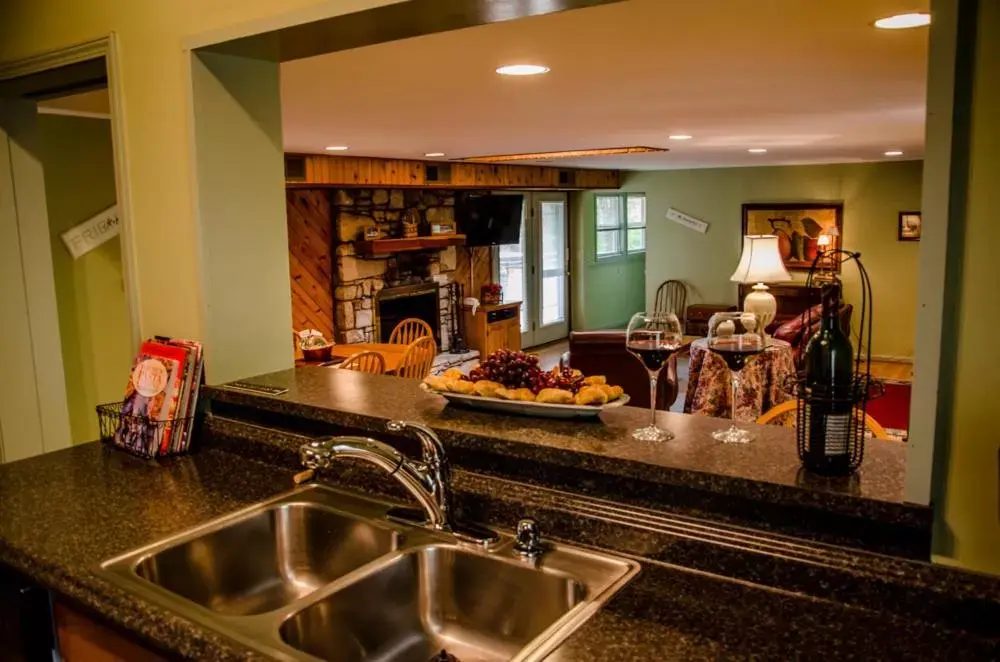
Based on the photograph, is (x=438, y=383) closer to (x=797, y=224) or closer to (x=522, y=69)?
(x=522, y=69)

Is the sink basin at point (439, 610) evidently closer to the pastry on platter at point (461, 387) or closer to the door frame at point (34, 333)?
the pastry on platter at point (461, 387)

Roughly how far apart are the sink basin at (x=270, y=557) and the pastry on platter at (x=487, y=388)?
13.4 inches

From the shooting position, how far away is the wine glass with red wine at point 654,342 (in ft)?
5.00

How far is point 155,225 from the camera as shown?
2.10m

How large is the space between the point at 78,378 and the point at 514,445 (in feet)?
8.84

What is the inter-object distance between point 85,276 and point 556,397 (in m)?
2.68

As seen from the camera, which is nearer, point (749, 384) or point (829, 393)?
point (829, 393)

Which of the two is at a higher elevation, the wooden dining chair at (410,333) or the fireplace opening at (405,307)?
the fireplace opening at (405,307)

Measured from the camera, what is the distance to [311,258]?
6.60 metres

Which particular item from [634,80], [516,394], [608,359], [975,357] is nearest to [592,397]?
[516,394]

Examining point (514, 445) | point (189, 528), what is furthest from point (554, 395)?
point (189, 528)

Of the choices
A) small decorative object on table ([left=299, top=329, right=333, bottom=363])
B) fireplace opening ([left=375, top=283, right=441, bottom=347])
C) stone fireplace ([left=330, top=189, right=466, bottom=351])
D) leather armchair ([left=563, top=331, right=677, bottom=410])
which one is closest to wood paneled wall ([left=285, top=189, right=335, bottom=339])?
stone fireplace ([left=330, top=189, right=466, bottom=351])

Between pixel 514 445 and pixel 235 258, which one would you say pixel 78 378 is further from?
pixel 514 445

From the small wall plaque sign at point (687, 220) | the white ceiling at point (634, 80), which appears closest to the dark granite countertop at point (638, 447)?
the white ceiling at point (634, 80)
